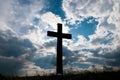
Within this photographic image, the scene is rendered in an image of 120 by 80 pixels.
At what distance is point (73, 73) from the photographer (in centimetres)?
1463

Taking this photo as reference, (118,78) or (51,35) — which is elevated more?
(51,35)

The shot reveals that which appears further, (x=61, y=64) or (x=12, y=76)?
(x=61, y=64)

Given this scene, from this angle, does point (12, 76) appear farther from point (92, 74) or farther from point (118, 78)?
point (118, 78)

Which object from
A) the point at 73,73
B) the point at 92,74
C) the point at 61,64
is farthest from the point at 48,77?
the point at 61,64

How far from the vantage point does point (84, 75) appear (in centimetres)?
1371

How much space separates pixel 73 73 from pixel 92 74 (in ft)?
4.50

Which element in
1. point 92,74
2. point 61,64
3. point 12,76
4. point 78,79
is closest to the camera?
point 78,79

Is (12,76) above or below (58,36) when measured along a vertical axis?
below

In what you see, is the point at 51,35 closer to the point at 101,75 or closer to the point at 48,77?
the point at 48,77

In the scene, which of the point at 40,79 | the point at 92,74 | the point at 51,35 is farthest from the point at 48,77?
the point at 51,35

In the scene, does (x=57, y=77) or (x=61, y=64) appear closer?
(x=57, y=77)

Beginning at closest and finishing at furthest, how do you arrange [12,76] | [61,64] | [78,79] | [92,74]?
[78,79], [92,74], [12,76], [61,64]

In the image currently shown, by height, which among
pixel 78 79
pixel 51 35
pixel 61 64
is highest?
pixel 51 35

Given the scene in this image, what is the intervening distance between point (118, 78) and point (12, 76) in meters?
7.61
